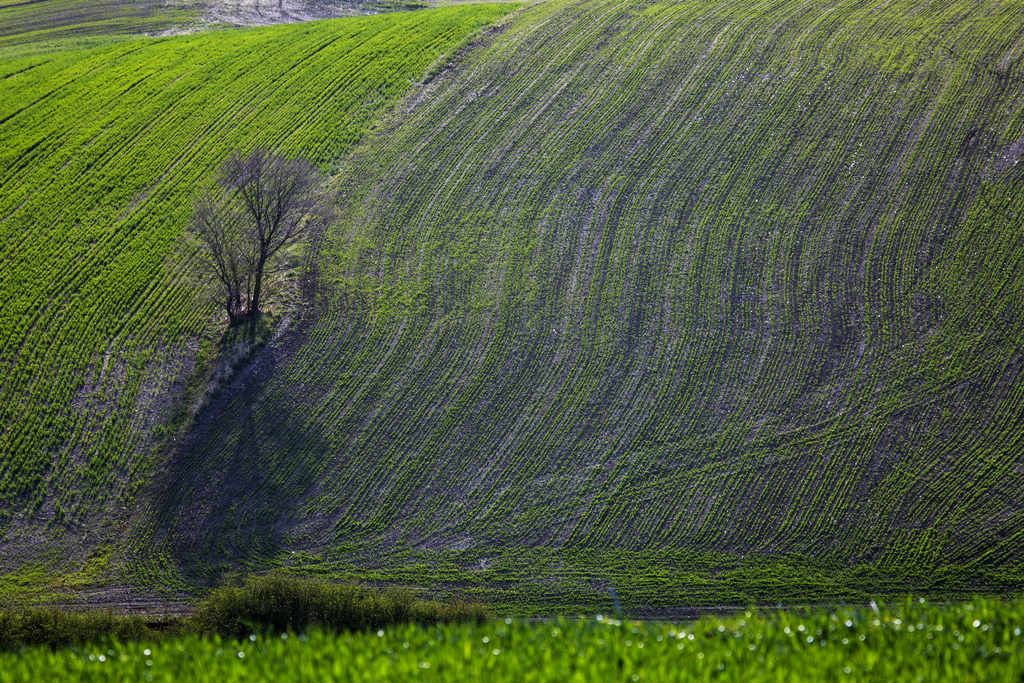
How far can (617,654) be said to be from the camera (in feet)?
46.0

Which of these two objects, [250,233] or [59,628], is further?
[250,233]

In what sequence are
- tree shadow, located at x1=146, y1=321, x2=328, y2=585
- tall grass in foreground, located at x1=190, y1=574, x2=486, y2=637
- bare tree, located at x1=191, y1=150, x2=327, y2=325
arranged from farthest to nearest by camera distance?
bare tree, located at x1=191, y1=150, x2=327, y2=325
tree shadow, located at x1=146, y1=321, x2=328, y2=585
tall grass in foreground, located at x1=190, y1=574, x2=486, y2=637

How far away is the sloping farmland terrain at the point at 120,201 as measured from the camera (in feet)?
99.5

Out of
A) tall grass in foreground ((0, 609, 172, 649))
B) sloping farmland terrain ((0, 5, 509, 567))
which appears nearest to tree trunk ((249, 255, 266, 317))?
sloping farmland terrain ((0, 5, 509, 567))

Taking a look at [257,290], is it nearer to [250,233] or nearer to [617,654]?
[250,233]

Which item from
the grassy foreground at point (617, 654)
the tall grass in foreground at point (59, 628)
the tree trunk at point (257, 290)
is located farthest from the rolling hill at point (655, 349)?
the grassy foreground at point (617, 654)

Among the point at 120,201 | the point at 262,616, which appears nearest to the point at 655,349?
the point at 262,616

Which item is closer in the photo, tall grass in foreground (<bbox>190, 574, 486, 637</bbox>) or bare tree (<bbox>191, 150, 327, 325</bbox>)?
tall grass in foreground (<bbox>190, 574, 486, 637</bbox>)

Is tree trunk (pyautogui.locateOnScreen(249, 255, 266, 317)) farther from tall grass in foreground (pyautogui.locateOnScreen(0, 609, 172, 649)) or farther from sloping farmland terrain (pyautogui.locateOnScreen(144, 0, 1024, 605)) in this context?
tall grass in foreground (pyautogui.locateOnScreen(0, 609, 172, 649))

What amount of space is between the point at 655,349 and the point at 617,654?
20.9 m

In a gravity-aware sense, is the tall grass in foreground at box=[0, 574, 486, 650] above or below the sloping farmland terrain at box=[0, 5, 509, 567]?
below

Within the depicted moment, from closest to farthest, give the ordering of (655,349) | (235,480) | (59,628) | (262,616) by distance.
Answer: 1. (59,628)
2. (262,616)
3. (235,480)
4. (655,349)

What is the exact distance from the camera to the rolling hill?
27281 mm

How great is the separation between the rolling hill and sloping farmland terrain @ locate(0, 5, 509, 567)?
1067 mm
